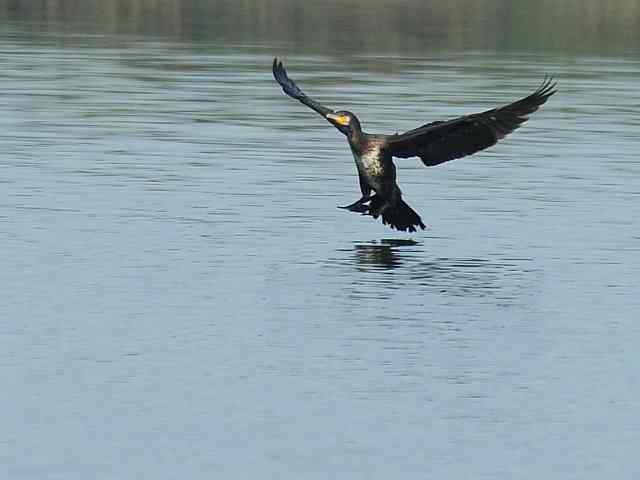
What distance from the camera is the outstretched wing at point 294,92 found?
1609 cm

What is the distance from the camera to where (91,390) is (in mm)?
10578

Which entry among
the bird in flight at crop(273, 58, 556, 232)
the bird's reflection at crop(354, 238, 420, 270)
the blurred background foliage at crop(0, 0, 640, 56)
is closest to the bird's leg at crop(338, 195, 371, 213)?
the bird in flight at crop(273, 58, 556, 232)

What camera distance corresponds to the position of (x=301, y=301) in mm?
13086

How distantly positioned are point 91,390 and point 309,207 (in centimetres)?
653

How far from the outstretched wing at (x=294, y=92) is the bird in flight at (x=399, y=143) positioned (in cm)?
2

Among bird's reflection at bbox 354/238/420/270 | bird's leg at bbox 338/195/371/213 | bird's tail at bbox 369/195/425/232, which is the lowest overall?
bird's reflection at bbox 354/238/420/270

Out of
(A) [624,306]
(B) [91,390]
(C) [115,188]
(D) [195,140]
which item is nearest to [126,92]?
(D) [195,140]

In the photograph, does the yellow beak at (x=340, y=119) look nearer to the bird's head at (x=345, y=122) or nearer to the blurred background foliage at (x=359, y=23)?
the bird's head at (x=345, y=122)

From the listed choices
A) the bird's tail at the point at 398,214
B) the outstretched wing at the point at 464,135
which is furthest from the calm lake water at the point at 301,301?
the outstretched wing at the point at 464,135

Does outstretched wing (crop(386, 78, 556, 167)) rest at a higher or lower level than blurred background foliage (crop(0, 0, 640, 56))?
higher

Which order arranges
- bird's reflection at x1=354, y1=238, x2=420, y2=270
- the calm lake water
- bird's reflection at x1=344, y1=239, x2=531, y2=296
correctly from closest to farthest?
1. the calm lake water
2. bird's reflection at x1=344, y1=239, x2=531, y2=296
3. bird's reflection at x1=354, y1=238, x2=420, y2=270

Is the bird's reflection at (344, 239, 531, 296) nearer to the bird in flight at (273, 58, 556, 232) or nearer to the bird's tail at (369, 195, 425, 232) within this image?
the bird's tail at (369, 195, 425, 232)

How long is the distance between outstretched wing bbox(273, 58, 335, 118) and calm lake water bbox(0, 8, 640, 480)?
85cm

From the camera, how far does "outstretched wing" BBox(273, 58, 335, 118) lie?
52.8 ft
